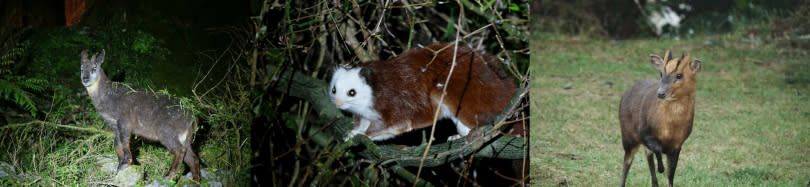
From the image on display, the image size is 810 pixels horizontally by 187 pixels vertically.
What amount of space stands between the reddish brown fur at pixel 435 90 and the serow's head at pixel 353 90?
0.08 ft

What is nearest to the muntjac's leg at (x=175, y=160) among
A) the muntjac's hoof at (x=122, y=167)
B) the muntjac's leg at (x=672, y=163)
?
the muntjac's hoof at (x=122, y=167)

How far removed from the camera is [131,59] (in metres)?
1.86

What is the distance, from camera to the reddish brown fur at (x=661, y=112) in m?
1.81

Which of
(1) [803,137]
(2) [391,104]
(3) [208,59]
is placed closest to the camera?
(1) [803,137]

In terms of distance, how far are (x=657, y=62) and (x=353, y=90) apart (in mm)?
918

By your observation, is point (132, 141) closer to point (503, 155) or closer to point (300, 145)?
point (300, 145)

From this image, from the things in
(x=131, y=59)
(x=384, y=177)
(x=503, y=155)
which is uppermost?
(x=131, y=59)

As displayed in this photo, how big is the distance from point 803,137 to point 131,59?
1.99 m

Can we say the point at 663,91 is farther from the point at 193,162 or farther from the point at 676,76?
the point at 193,162

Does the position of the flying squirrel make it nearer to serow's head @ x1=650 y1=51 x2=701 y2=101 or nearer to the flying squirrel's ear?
the flying squirrel's ear

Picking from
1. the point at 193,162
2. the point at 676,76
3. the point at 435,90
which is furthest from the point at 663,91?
the point at 193,162

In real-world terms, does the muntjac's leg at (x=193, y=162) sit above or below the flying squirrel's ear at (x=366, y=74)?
below

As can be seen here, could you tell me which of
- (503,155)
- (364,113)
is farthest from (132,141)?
(503,155)

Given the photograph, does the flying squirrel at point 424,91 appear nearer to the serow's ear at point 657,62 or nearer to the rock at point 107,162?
the serow's ear at point 657,62
